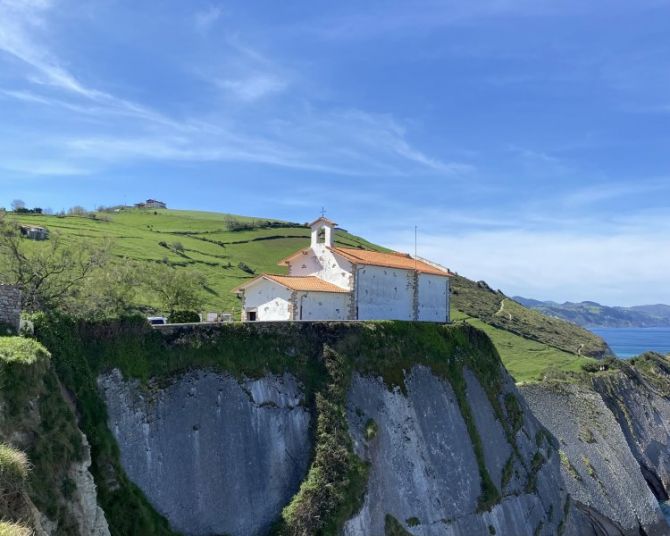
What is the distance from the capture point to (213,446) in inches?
1204

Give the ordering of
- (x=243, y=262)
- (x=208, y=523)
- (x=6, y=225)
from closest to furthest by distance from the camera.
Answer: (x=208, y=523), (x=6, y=225), (x=243, y=262)

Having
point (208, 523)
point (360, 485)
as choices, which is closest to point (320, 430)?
point (360, 485)

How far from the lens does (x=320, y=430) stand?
34.6m

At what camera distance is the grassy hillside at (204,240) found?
9131cm

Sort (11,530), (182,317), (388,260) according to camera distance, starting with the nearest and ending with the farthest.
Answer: (11,530), (182,317), (388,260)

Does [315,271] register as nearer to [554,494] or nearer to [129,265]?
[129,265]

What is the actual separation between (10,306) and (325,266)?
2825 centimetres

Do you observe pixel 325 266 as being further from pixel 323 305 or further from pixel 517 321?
pixel 517 321

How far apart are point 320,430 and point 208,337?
8739mm

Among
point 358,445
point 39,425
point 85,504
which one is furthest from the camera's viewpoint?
point 358,445

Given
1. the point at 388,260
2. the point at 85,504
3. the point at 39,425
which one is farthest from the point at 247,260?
the point at 39,425

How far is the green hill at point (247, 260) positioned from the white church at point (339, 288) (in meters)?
21.1

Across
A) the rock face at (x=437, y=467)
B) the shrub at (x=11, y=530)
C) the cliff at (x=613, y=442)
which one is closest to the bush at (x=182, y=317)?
the rock face at (x=437, y=467)

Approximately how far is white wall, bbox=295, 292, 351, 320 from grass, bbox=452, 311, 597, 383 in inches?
1464
